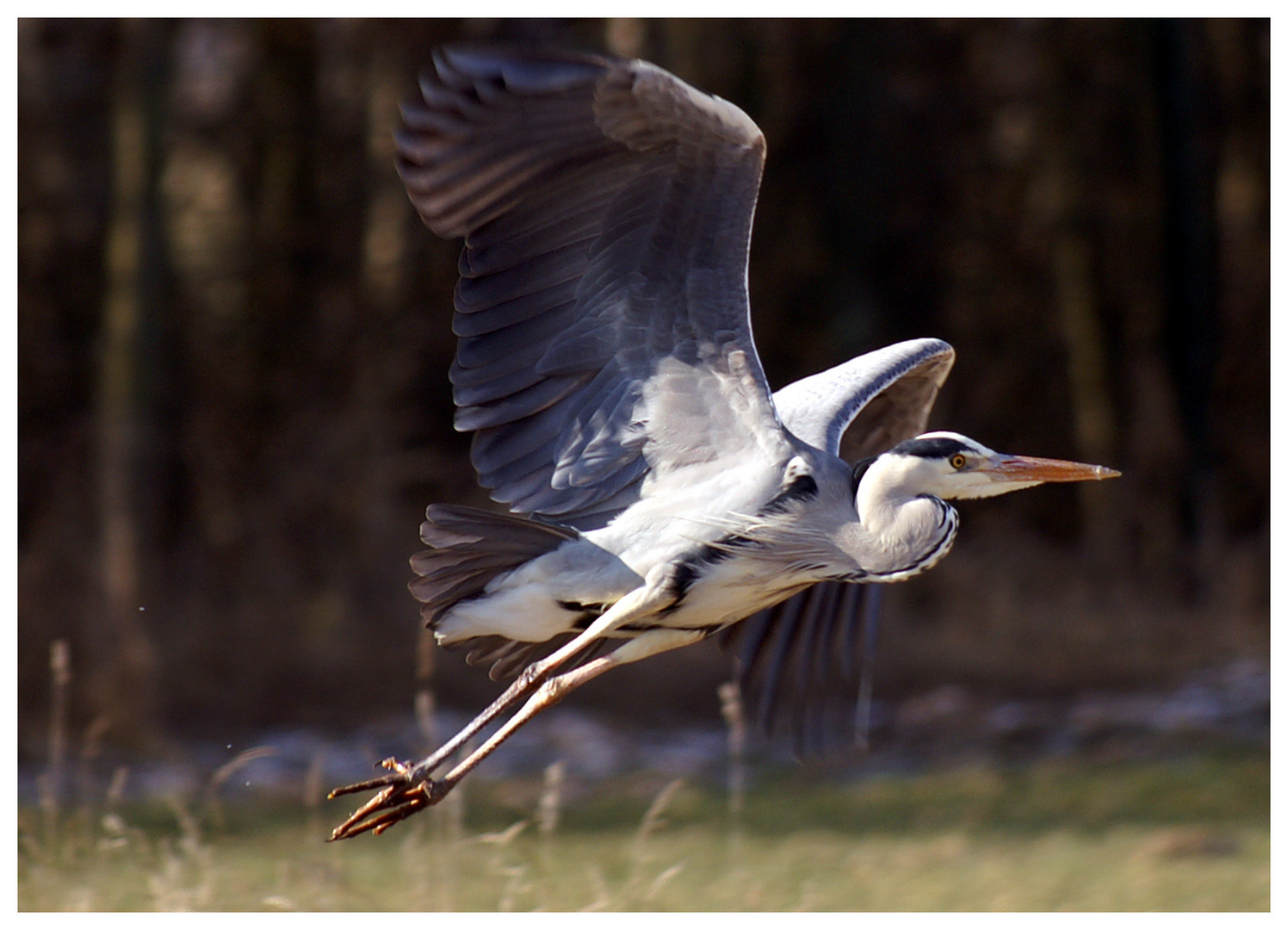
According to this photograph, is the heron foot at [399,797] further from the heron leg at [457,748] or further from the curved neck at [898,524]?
the curved neck at [898,524]

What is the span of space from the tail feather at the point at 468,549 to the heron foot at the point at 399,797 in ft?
1.26

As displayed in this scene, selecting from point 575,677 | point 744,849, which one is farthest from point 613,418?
point 744,849

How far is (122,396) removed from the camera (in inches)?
307

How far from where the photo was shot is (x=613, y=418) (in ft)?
11.1

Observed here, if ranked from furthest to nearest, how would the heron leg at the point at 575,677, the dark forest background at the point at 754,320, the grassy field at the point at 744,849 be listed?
the dark forest background at the point at 754,320 → the grassy field at the point at 744,849 → the heron leg at the point at 575,677

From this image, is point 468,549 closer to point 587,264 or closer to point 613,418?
point 613,418

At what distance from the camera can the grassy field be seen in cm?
479

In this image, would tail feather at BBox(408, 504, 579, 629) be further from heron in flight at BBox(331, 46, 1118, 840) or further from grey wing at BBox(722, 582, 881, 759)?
grey wing at BBox(722, 582, 881, 759)

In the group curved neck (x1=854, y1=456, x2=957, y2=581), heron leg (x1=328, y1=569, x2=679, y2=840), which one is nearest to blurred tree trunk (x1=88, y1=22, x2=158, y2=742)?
heron leg (x1=328, y1=569, x2=679, y2=840)

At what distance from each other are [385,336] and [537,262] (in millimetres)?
6435

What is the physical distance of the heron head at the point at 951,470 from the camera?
3238 millimetres

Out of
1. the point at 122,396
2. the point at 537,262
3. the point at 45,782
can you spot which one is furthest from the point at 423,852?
the point at 122,396

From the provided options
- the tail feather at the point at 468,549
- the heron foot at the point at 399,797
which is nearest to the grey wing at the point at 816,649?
the tail feather at the point at 468,549
